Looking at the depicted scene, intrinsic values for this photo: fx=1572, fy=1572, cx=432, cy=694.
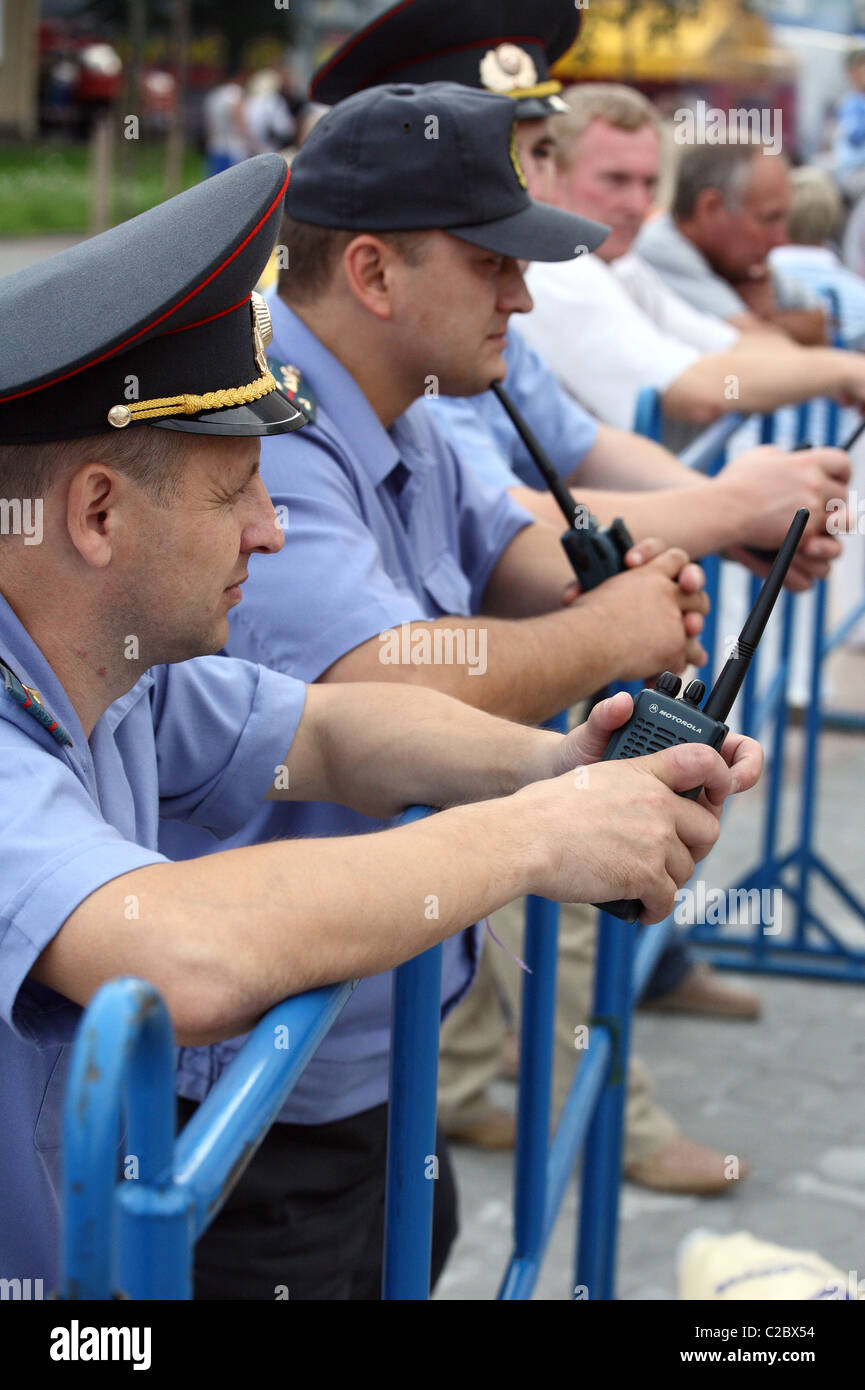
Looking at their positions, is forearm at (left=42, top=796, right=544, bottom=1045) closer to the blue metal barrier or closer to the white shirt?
the white shirt

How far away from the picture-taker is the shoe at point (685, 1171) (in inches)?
134

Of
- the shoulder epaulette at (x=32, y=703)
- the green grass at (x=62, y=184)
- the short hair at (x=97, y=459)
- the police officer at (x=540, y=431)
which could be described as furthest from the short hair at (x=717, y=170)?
the green grass at (x=62, y=184)

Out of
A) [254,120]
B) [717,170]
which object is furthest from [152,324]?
[254,120]

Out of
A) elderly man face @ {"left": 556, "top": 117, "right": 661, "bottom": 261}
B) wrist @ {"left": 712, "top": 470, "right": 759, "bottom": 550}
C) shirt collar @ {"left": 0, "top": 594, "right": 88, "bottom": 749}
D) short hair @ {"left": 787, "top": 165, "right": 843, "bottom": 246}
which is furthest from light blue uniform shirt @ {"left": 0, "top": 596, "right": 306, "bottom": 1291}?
short hair @ {"left": 787, "top": 165, "right": 843, "bottom": 246}

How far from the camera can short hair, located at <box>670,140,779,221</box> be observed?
4391 mm

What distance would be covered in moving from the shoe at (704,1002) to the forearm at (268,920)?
120 inches

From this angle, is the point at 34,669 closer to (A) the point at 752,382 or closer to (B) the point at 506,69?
(B) the point at 506,69

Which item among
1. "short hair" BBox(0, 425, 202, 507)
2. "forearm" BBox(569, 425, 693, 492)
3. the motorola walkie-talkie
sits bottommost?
the motorola walkie-talkie

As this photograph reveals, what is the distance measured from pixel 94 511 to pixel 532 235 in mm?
977

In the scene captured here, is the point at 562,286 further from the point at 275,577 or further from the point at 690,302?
the point at 275,577

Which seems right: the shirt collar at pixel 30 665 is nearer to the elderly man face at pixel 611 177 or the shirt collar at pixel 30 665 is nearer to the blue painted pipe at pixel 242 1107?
the blue painted pipe at pixel 242 1107

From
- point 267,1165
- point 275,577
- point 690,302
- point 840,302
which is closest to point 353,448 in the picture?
point 275,577

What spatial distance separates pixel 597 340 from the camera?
10.9 feet

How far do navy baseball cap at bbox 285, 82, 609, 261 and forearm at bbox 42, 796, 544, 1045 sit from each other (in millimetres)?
1026
